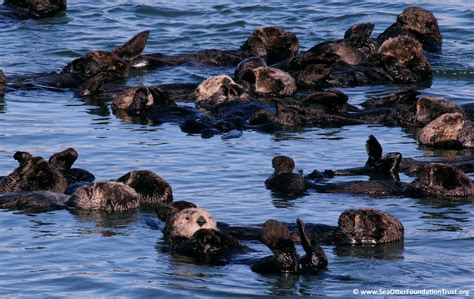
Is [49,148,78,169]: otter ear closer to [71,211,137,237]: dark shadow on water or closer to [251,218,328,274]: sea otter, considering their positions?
[71,211,137,237]: dark shadow on water

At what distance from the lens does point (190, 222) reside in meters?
8.91

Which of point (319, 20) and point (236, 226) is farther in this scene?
point (319, 20)

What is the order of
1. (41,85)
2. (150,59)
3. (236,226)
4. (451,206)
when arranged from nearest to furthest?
(236,226) < (451,206) < (41,85) < (150,59)

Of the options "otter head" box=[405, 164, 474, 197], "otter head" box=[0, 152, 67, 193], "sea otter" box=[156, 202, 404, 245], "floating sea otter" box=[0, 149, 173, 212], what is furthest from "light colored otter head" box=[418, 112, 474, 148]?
"otter head" box=[0, 152, 67, 193]

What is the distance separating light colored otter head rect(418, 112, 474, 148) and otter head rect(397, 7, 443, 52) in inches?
202

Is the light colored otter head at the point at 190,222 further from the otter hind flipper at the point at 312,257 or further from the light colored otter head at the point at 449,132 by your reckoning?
the light colored otter head at the point at 449,132

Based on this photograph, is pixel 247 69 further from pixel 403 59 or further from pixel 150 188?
pixel 150 188

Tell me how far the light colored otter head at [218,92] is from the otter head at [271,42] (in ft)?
8.39

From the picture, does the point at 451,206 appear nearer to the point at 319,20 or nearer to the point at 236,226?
the point at 236,226

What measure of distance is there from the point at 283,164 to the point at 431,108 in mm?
3275

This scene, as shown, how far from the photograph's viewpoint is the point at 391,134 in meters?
13.5

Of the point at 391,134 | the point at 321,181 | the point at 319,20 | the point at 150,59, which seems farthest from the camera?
the point at 319,20

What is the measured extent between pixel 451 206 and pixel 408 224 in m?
0.70

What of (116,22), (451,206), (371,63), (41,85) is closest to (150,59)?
(41,85)
